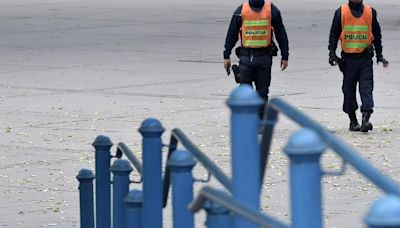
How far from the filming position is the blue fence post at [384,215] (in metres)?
3.45

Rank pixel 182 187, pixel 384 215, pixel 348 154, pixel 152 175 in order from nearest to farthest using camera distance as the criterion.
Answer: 1. pixel 384 215
2. pixel 348 154
3. pixel 182 187
4. pixel 152 175

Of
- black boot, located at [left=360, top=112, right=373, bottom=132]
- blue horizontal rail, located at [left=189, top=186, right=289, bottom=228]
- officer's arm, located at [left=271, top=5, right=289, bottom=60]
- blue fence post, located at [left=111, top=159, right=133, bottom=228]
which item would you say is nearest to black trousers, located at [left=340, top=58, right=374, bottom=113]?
black boot, located at [left=360, top=112, right=373, bottom=132]

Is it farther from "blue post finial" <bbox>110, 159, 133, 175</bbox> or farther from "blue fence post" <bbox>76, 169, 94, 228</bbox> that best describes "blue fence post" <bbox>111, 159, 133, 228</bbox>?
"blue fence post" <bbox>76, 169, 94, 228</bbox>

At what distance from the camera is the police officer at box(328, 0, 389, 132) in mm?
14547

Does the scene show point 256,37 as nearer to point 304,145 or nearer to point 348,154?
point 348,154

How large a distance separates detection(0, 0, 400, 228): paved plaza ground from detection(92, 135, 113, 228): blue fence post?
53.8 inches

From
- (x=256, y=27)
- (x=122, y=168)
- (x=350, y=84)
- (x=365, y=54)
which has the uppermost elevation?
(x=256, y=27)

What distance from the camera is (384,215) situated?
3486 mm

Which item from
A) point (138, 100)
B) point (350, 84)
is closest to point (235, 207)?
point (350, 84)

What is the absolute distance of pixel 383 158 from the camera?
12.3 meters

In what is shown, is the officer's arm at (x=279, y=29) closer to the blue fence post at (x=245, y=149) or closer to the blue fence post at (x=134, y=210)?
the blue fence post at (x=134, y=210)

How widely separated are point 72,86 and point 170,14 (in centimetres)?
1916

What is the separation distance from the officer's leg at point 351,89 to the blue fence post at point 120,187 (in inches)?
285

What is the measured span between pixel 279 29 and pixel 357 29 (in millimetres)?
862
